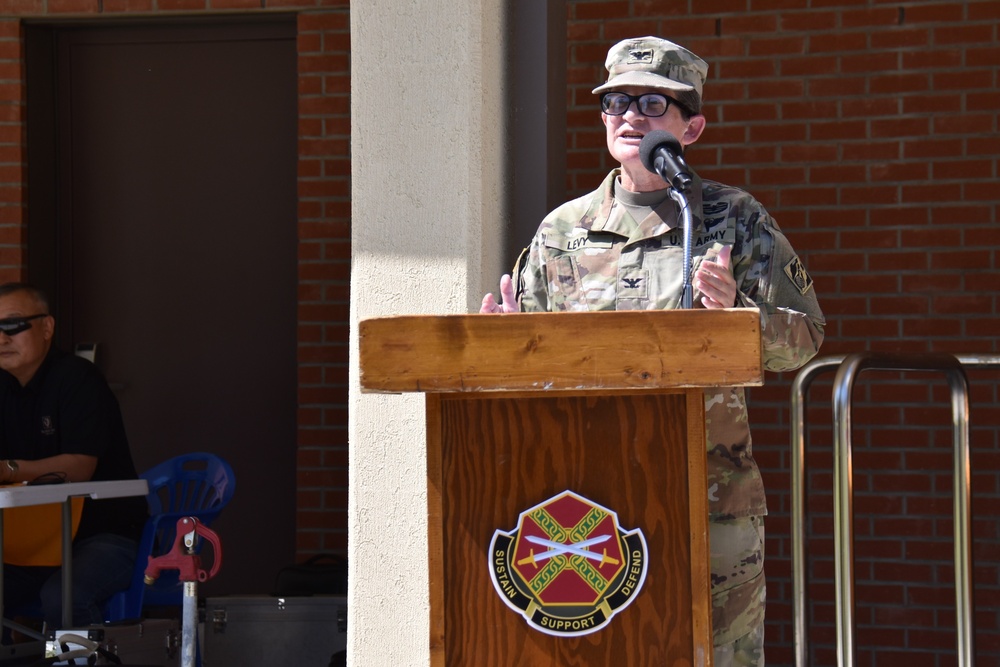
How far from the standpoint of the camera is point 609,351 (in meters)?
1.78

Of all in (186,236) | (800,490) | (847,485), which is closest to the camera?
(847,485)

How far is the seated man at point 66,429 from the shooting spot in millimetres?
4328

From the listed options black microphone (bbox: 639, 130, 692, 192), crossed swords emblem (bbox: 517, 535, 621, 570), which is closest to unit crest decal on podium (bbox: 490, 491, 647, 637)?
crossed swords emblem (bbox: 517, 535, 621, 570)

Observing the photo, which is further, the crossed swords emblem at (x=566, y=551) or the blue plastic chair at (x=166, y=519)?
the blue plastic chair at (x=166, y=519)

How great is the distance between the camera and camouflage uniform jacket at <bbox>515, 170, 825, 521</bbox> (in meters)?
2.28

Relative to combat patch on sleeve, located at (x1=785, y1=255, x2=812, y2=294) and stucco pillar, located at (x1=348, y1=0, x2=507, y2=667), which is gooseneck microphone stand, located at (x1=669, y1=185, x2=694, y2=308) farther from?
stucco pillar, located at (x1=348, y1=0, x2=507, y2=667)

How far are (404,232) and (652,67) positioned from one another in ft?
Result: 3.19

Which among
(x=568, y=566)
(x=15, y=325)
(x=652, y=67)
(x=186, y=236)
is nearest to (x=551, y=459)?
(x=568, y=566)

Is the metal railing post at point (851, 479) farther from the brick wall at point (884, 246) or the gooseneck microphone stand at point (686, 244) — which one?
the brick wall at point (884, 246)

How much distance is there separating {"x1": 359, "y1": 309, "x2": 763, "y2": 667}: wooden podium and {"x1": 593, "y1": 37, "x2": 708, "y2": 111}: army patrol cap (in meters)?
0.65

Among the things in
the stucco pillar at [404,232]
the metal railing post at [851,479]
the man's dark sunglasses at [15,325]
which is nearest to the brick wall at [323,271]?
the man's dark sunglasses at [15,325]

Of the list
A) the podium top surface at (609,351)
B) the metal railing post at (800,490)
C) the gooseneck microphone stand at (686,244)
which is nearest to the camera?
the podium top surface at (609,351)

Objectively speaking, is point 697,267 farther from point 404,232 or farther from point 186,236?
point 186,236

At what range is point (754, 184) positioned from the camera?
4.90 metres
